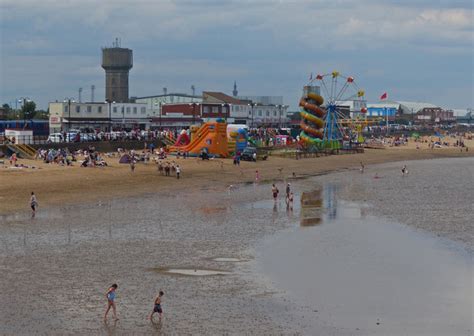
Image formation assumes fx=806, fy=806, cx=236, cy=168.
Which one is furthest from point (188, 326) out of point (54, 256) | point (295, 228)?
point (295, 228)

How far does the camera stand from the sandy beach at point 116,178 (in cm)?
4669

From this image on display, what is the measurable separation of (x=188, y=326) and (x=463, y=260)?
1405cm

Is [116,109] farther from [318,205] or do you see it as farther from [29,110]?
[318,205]

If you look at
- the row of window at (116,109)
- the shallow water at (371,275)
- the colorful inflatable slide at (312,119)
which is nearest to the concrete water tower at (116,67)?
the row of window at (116,109)

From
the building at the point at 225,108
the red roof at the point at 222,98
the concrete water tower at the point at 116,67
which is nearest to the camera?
the building at the point at 225,108

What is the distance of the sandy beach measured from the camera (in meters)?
46.7

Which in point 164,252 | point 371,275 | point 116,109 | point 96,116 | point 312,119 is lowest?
point 371,275

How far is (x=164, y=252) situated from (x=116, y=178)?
24167 mm

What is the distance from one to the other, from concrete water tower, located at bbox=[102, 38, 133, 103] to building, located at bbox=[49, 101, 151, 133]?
6617cm

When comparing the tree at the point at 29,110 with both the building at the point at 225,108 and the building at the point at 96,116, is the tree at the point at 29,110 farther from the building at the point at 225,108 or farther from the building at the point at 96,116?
the building at the point at 225,108

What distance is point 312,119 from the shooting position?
311 feet

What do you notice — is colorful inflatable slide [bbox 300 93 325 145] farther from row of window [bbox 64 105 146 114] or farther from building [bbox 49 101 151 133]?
row of window [bbox 64 105 146 114]

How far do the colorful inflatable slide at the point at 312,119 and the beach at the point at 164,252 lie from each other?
3300 centimetres

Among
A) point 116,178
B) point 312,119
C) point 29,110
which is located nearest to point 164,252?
point 116,178
